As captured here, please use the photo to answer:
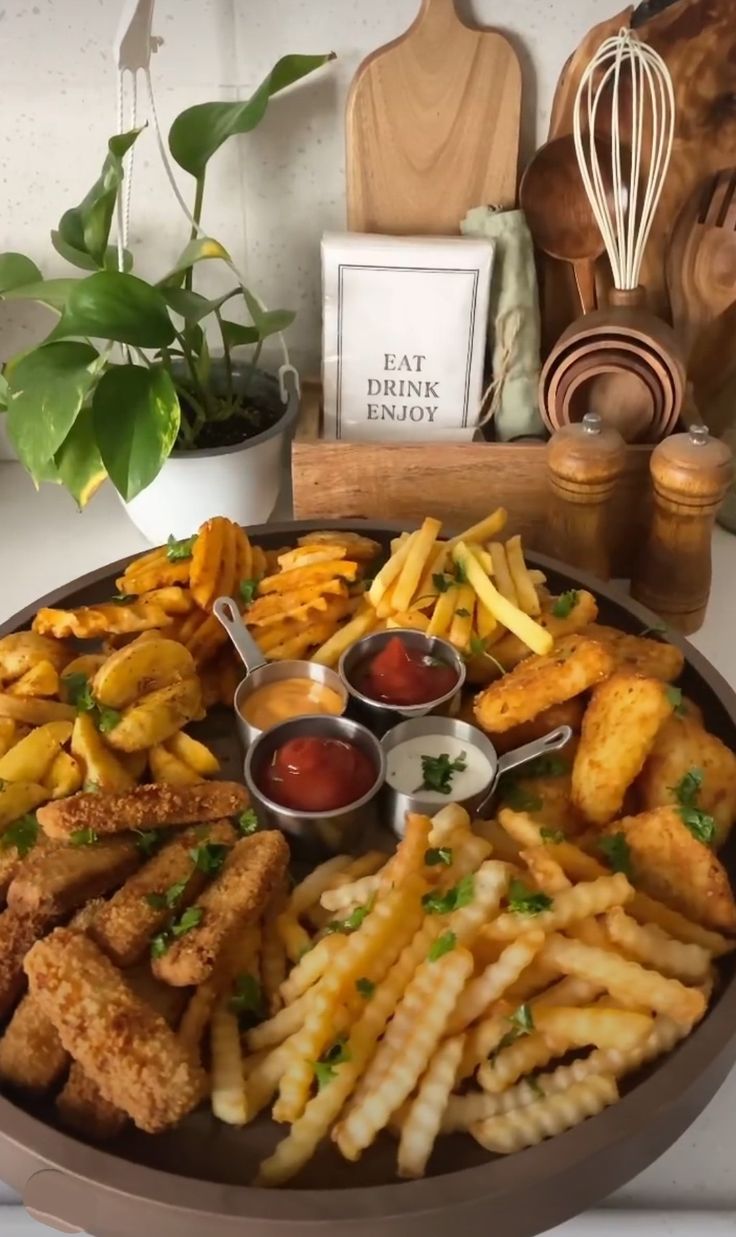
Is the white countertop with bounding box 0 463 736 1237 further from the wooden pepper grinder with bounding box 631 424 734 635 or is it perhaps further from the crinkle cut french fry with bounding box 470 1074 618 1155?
the crinkle cut french fry with bounding box 470 1074 618 1155

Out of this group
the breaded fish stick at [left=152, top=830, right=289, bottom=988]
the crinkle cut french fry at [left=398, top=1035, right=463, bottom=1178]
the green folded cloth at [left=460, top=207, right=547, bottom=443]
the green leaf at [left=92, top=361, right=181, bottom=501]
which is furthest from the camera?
the green folded cloth at [left=460, top=207, right=547, bottom=443]

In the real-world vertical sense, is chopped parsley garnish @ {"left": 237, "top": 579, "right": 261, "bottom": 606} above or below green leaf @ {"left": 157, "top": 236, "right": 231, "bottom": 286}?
below

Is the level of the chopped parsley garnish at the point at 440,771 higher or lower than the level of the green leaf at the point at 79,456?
lower

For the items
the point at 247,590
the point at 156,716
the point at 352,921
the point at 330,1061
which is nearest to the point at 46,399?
the point at 247,590

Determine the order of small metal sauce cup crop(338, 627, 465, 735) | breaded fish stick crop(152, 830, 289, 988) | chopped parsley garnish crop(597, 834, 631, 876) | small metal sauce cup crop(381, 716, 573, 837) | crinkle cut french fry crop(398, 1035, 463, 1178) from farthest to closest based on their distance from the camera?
small metal sauce cup crop(338, 627, 465, 735)
small metal sauce cup crop(381, 716, 573, 837)
chopped parsley garnish crop(597, 834, 631, 876)
breaded fish stick crop(152, 830, 289, 988)
crinkle cut french fry crop(398, 1035, 463, 1178)

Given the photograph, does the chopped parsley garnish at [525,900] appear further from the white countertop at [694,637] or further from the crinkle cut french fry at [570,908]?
the white countertop at [694,637]

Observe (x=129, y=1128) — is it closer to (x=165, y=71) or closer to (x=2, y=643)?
(x=2, y=643)

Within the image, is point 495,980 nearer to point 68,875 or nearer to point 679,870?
point 679,870

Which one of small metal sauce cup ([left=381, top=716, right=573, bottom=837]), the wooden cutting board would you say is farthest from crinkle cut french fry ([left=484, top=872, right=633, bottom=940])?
the wooden cutting board

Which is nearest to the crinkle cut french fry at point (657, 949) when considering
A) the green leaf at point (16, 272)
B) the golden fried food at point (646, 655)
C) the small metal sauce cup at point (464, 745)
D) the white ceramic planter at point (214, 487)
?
the small metal sauce cup at point (464, 745)
